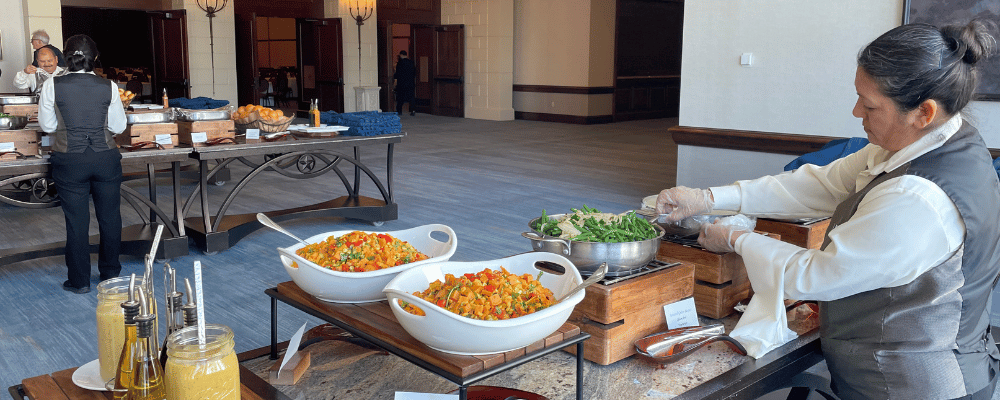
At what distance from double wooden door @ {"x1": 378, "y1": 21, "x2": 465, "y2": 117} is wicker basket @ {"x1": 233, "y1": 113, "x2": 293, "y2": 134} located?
34.6 ft

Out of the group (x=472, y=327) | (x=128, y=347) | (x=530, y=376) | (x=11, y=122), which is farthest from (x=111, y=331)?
(x=11, y=122)

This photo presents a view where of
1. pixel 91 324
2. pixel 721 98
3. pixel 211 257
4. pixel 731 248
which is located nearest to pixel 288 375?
pixel 731 248

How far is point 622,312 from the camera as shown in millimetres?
1584

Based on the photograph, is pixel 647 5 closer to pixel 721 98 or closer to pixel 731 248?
pixel 721 98

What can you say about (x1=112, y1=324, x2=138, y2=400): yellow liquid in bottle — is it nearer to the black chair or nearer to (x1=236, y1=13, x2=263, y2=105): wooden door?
(x1=236, y1=13, x2=263, y2=105): wooden door

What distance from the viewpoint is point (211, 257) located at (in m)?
4.81

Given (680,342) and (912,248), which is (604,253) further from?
(912,248)

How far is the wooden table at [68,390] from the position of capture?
1274 millimetres

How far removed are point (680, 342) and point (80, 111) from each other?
3440 millimetres

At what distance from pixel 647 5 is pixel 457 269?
14847mm

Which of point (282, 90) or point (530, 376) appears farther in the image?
point (282, 90)

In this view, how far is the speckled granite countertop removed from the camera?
4.87ft

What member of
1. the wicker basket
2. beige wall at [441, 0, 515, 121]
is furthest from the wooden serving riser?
beige wall at [441, 0, 515, 121]

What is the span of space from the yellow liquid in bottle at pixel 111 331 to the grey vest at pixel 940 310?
130 cm
